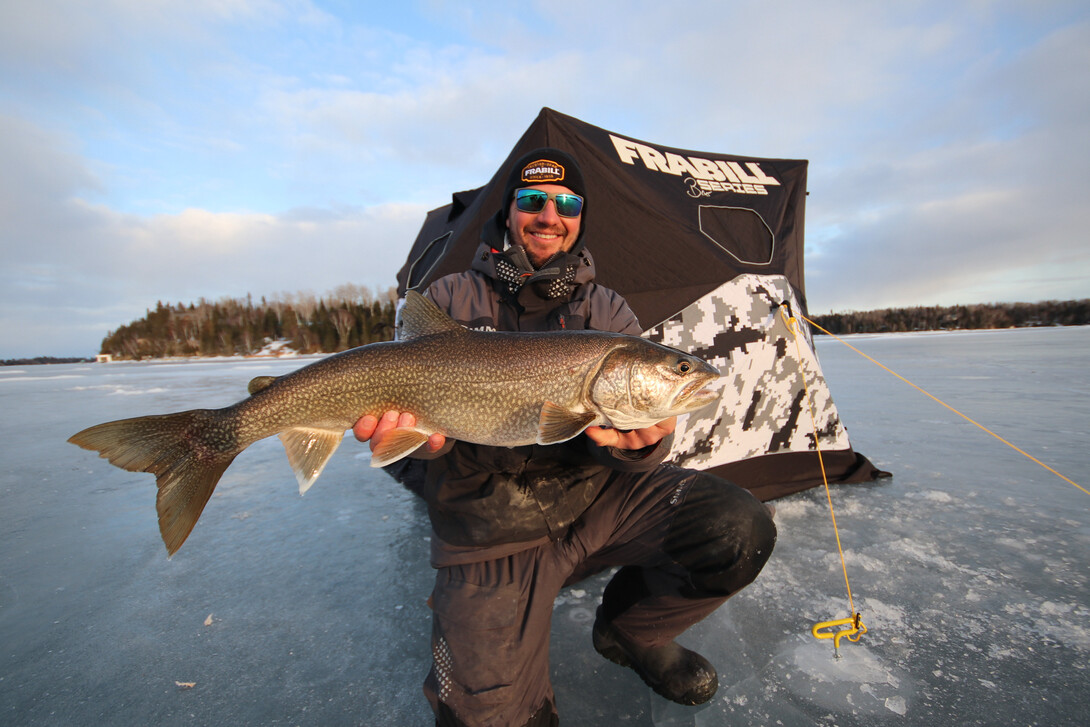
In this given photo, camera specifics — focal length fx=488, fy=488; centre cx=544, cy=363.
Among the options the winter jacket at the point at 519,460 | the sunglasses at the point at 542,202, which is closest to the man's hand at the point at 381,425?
the winter jacket at the point at 519,460

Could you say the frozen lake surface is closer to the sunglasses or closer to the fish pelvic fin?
the fish pelvic fin

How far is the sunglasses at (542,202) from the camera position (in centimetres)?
323

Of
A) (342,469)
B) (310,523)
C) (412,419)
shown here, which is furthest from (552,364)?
(342,469)

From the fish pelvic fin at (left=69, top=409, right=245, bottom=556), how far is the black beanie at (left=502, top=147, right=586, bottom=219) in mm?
2206

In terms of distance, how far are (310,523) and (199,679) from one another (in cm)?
184

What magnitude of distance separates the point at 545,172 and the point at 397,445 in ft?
6.71

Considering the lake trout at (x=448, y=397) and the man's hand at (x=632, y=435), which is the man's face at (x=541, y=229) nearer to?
the lake trout at (x=448, y=397)

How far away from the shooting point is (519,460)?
2641 mm

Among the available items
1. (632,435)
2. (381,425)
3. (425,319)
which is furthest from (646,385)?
(381,425)

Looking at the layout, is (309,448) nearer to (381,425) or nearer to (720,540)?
(381,425)

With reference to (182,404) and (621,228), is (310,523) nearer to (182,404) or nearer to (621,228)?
(621,228)

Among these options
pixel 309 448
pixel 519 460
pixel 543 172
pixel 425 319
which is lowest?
pixel 519 460

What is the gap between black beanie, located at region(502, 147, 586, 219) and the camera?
3.30 meters

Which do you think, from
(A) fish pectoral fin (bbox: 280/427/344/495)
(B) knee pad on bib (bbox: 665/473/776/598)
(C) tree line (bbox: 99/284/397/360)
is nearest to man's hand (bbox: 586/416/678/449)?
(B) knee pad on bib (bbox: 665/473/776/598)
